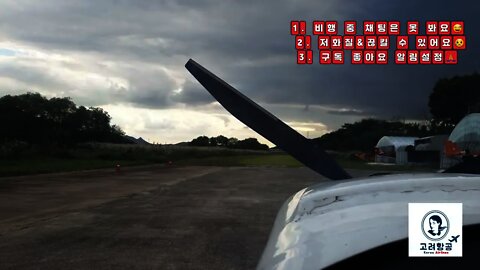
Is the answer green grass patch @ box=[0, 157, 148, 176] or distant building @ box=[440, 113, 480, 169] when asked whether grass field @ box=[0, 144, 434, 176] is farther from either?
distant building @ box=[440, 113, 480, 169]

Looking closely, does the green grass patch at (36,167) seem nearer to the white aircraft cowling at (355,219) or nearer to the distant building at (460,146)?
the distant building at (460,146)

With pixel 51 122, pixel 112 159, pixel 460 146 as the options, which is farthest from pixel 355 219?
pixel 51 122

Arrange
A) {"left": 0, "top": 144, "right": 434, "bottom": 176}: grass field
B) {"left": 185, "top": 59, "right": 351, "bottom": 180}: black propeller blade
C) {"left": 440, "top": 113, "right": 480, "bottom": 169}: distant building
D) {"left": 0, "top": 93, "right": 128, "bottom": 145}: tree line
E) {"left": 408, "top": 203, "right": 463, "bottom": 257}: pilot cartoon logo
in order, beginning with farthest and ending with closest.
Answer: {"left": 0, "top": 93, "right": 128, "bottom": 145}: tree line
{"left": 0, "top": 144, "right": 434, "bottom": 176}: grass field
{"left": 440, "top": 113, "right": 480, "bottom": 169}: distant building
{"left": 185, "top": 59, "right": 351, "bottom": 180}: black propeller blade
{"left": 408, "top": 203, "right": 463, "bottom": 257}: pilot cartoon logo

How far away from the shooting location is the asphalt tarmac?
7203 millimetres

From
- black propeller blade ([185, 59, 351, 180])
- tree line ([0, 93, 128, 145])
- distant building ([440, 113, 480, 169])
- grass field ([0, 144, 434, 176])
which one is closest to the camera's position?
black propeller blade ([185, 59, 351, 180])

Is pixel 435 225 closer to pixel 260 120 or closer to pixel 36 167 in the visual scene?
pixel 260 120

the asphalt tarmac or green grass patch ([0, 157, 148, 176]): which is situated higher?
green grass patch ([0, 157, 148, 176])

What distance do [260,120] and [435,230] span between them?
3.17 ft

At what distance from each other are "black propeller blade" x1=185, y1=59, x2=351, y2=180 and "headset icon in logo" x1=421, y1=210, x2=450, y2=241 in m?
0.88

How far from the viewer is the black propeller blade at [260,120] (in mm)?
2191

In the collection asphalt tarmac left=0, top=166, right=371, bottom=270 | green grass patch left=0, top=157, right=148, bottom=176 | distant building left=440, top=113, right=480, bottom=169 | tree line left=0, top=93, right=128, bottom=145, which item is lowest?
asphalt tarmac left=0, top=166, right=371, bottom=270

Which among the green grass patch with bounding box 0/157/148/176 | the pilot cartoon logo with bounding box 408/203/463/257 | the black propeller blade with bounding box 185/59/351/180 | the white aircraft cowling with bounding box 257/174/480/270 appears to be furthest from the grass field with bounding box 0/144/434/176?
the pilot cartoon logo with bounding box 408/203/463/257

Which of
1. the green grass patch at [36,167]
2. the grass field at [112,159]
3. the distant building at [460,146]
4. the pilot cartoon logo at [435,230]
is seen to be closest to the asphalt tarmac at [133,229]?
the distant building at [460,146]

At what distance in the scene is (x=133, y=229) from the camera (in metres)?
9.79
